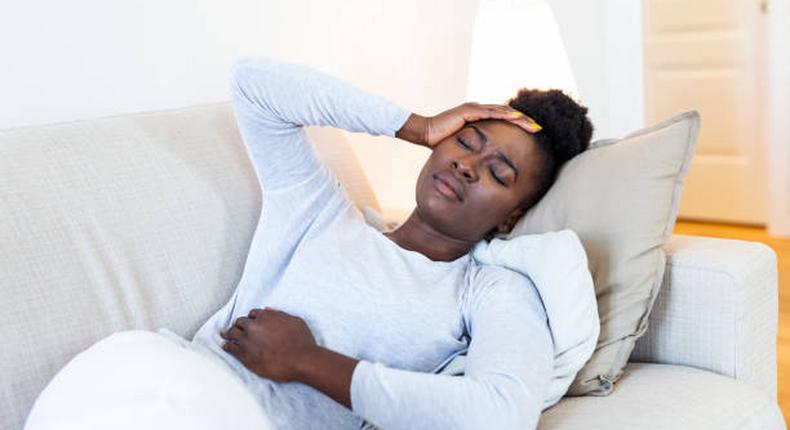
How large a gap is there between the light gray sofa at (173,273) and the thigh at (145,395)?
0.64 ft

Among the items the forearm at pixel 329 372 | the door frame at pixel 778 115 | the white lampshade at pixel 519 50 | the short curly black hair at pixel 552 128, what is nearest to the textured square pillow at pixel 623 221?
the short curly black hair at pixel 552 128

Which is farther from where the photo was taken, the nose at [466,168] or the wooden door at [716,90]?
the wooden door at [716,90]

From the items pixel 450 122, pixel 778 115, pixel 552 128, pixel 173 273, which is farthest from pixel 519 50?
pixel 778 115

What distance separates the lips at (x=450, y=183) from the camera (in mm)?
1629

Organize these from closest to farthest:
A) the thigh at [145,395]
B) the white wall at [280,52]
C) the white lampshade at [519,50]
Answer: the thigh at [145,395], the white wall at [280,52], the white lampshade at [519,50]

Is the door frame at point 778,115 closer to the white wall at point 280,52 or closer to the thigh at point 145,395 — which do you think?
the white wall at point 280,52

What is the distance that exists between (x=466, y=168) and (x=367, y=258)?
0.68 feet

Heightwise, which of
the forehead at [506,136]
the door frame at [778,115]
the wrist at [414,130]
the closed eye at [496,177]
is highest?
the wrist at [414,130]

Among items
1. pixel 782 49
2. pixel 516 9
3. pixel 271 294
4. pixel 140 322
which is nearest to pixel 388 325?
pixel 271 294

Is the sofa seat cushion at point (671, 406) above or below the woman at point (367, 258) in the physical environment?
below

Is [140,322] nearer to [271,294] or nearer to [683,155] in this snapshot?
[271,294]

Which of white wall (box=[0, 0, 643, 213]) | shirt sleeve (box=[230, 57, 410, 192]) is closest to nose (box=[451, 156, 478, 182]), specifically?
shirt sleeve (box=[230, 57, 410, 192])

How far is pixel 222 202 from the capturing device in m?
1.78

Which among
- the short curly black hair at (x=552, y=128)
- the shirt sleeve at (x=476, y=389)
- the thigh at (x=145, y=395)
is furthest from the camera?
the short curly black hair at (x=552, y=128)
